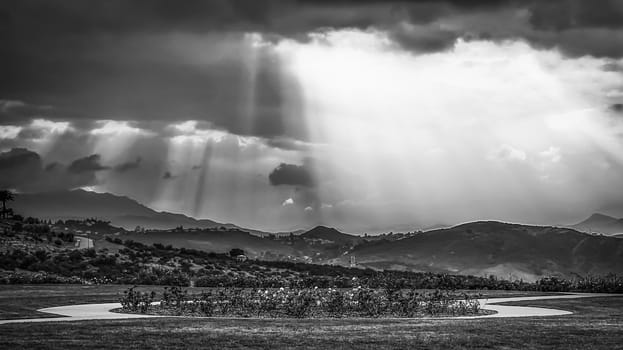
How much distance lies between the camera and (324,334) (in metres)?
20.4

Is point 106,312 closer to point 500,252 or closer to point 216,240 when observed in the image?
point 500,252

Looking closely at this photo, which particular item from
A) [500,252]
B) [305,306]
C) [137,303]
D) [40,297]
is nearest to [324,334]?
[305,306]

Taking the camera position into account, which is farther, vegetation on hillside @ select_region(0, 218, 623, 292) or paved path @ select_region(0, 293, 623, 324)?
vegetation on hillside @ select_region(0, 218, 623, 292)

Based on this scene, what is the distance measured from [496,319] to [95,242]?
54.8 metres

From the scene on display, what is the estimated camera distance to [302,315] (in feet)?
88.0

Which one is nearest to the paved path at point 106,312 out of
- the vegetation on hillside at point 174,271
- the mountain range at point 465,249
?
the vegetation on hillside at point 174,271

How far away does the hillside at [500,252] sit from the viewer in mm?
137625

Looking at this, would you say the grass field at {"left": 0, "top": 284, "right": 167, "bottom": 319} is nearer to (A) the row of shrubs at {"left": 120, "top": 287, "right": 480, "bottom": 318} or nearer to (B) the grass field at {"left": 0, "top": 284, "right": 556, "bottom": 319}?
(B) the grass field at {"left": 0, "top": 284, "right": 556, "bottom": 319}

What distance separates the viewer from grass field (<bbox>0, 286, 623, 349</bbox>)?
18.1 m

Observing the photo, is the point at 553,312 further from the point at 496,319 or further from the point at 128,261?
the point at 128,261

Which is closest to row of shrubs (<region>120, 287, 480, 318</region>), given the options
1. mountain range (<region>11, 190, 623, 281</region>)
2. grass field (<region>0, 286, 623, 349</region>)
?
grass field (<region>0, 286, 623, 349</region>)

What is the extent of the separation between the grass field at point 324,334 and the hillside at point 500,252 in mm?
109331

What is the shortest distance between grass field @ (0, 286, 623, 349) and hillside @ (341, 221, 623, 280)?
109m

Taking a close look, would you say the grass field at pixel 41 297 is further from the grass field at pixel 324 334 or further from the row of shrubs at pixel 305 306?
the grass field at pixel 324 334
